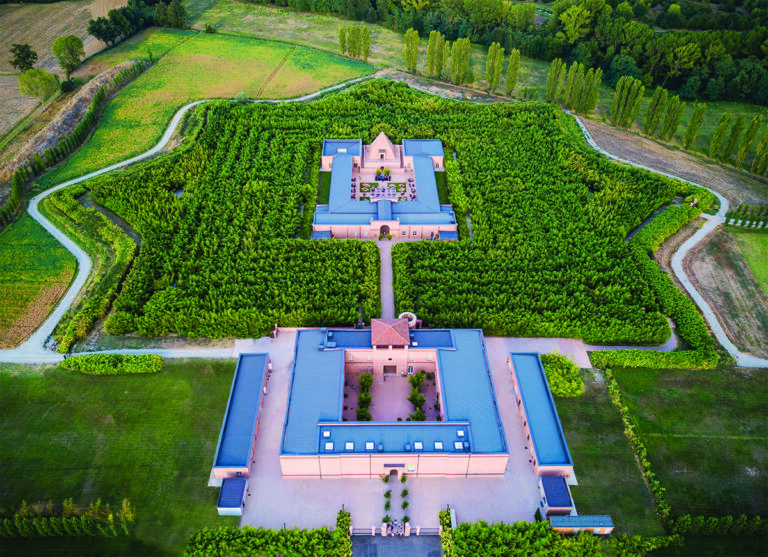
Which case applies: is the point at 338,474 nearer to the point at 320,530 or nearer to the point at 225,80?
the point at 320,530

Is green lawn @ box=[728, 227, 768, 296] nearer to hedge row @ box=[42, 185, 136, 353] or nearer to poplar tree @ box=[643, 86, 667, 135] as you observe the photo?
poplar tree @ box=[643, 86, 667, 135]

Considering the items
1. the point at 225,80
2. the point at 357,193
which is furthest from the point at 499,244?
the point at 225,80

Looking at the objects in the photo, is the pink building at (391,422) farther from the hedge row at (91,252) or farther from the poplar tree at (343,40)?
the poplar tree at (343,40)

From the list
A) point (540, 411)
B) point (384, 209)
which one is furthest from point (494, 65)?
point (540, 411)

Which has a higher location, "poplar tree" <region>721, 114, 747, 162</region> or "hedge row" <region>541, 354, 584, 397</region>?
"poplar tree" <region>721, 114, 747, 162</region>

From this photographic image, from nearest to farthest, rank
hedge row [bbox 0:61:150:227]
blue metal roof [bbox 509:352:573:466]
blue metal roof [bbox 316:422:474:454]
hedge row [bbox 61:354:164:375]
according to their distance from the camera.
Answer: blue metal roof [bbox 316:422:474:454] → blue metal roof [bbox 509:352:573:466] → hedge row [bbox 61:354:164:375] → hedge row [bbox 0:61:150:227]

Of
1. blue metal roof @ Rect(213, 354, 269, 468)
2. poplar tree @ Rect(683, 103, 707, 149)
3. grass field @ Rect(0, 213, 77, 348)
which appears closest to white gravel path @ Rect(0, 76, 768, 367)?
grass field @ Rect(0, 213, 77, 348)

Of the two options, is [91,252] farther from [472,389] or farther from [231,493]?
[472,389]
